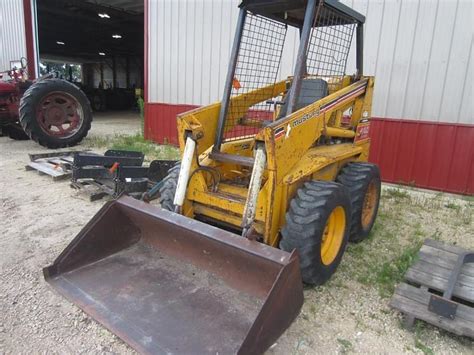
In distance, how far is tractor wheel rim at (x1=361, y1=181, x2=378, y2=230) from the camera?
401 cm

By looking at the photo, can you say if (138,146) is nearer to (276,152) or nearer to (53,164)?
(53,164)

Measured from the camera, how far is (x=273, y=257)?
7.51 feet

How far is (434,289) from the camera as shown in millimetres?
2920

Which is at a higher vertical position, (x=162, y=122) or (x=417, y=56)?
(x=417, y=56)

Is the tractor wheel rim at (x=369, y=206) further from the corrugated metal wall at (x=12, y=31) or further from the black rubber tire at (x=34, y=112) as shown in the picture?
the corrugated metal wall at (x=12, y=31)

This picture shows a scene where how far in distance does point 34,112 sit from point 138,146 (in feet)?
7.29

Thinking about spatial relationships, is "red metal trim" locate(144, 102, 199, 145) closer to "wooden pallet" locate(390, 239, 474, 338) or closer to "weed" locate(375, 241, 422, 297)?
"weed" locate(375, 241, 422, 297)

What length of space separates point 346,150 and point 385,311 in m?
1.63

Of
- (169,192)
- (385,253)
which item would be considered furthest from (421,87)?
(169,192)

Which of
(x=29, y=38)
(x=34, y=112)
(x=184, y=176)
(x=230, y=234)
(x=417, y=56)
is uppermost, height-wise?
(x=29, y=38)

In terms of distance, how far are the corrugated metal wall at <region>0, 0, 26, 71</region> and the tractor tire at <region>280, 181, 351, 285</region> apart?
13351 millimetres

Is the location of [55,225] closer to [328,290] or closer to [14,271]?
[14,271]

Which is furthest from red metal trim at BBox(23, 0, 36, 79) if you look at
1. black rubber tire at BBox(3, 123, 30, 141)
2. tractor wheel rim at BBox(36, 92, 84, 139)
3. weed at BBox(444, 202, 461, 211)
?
weed at BBox(444, 202, 461, 211)

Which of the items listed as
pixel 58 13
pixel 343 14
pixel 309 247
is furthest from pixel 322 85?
pixel 58 13
